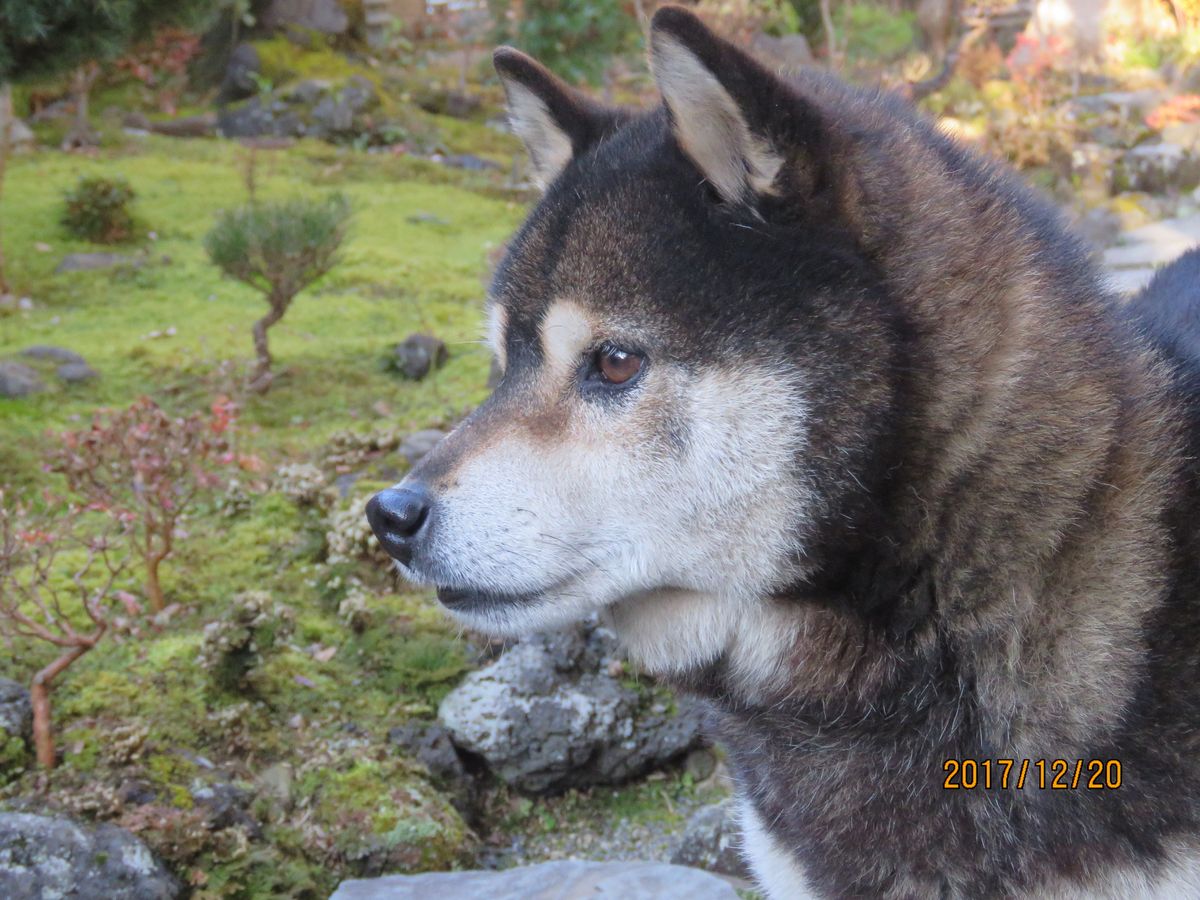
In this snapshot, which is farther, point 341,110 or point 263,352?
point 341,110

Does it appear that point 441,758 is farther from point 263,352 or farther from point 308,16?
point 308,16

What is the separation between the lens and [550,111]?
278cm

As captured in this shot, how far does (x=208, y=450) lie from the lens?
4.47m

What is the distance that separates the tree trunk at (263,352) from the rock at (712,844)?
12.9 ft

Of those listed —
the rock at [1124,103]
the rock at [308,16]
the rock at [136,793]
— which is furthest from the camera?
the rock at [308,16]

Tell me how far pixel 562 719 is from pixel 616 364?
6.87 feet

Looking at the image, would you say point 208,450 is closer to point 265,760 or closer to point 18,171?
point 265,760

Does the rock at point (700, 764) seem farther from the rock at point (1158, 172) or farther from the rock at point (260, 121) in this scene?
the rock at point (260, 121)

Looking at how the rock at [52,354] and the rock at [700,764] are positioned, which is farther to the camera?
the rock at [52,354]

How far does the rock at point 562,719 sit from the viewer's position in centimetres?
403

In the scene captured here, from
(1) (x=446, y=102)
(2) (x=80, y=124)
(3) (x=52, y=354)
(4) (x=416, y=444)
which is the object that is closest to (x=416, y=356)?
(4) (x=416, y=444)

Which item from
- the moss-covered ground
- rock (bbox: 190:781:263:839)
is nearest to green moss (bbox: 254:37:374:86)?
the moss-covered ground

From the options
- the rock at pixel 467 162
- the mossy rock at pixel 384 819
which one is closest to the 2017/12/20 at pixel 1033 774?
Answer: the mossy rock at pixel 384 819

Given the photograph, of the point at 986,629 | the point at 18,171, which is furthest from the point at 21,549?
the point at 18,171
